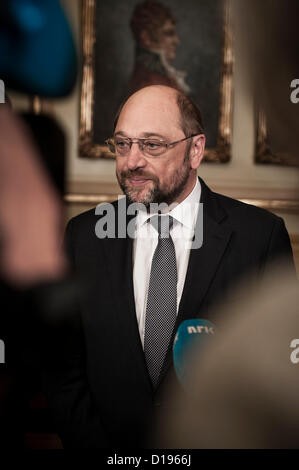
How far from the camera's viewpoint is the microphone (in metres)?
0.64

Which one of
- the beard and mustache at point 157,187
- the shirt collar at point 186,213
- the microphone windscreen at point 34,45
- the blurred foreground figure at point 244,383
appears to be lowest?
the blurred foreground figure at point 244,383

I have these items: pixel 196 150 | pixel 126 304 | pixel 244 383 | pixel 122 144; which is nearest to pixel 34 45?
pixel 122 144

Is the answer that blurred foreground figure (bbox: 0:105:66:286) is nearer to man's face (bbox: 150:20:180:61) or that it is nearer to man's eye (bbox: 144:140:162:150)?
man's eye (bbox: 144:140:162:150)

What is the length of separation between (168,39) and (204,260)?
38cm

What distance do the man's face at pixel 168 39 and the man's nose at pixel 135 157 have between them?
0.22 metres

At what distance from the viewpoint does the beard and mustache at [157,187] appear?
618mm

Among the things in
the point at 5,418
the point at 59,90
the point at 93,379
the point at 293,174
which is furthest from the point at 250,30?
the point at 5,418

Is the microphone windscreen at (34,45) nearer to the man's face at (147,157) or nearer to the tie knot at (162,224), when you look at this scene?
the man's face at (147,157)

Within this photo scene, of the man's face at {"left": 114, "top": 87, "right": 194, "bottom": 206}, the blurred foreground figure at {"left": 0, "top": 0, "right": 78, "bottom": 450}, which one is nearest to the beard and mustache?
the man's face at {"left": 114, "top": 87, "right": 194, "bottom": 206}

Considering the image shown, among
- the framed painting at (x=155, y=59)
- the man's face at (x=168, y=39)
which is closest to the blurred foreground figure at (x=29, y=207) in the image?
the framed painting at (x=155, y=59)

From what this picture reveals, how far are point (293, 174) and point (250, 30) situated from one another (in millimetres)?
246
